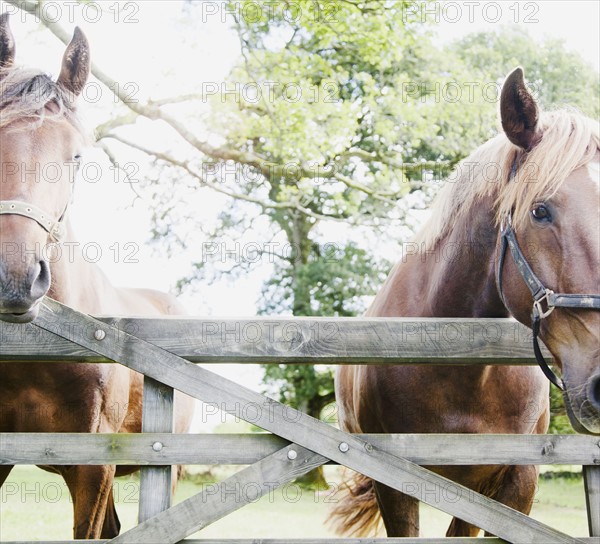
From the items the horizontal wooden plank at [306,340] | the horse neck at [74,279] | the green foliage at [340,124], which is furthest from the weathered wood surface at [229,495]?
the green foliage at [340,124]

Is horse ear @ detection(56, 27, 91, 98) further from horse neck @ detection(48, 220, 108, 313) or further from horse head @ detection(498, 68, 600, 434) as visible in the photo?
horse head @ detection(498, 68, 600, 434)

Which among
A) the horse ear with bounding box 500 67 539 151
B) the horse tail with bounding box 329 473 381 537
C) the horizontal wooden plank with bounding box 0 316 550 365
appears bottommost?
the horse tail with bounding box 329 473 381 537

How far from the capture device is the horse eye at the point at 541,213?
245 centimetres

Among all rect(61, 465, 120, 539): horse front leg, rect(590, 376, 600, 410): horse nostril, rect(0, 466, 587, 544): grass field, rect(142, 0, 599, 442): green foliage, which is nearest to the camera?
rect(590, 376, 600, 410): horse nostril

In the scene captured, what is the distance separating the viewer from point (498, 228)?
286cm

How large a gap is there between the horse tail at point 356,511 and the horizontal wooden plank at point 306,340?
2.67 m

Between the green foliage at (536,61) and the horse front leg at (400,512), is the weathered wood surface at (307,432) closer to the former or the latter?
the horse front leg at (400,512)

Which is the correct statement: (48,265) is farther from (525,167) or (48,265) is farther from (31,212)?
(525,167)

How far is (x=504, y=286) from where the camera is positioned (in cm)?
269

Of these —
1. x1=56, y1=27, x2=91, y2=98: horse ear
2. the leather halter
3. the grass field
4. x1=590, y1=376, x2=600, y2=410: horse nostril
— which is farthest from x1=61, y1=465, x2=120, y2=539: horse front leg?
the grass field

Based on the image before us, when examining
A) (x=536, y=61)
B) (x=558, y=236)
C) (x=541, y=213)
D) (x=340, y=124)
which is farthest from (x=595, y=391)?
(x=536, y=61)

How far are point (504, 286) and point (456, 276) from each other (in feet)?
1.54

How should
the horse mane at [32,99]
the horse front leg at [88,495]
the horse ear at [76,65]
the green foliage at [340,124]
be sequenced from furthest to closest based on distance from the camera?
the green foliage at [340,124]
the horse front leg at [88,495]
the horse ear at [76,65]
the horse mane at [32,99]

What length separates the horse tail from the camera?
5.02 m
